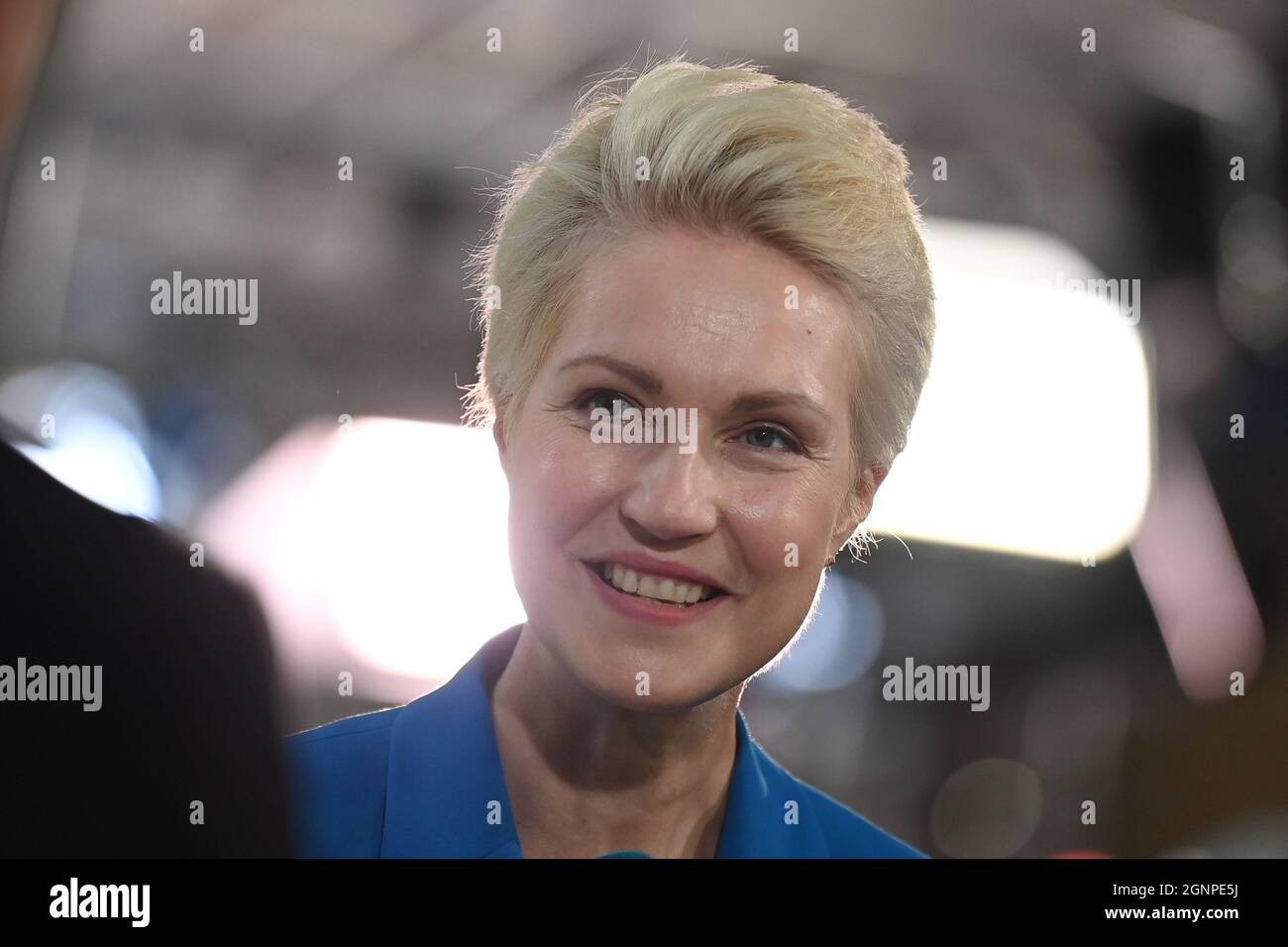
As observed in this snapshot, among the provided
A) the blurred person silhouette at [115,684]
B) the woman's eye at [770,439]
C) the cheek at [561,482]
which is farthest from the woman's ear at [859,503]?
the blurred person silhouette at [115,684]

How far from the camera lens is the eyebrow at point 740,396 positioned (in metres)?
1.48

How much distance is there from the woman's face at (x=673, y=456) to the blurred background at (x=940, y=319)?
0.80 ft

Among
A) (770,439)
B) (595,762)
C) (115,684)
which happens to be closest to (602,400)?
(770,439)

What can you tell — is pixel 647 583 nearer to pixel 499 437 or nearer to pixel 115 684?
pixel 499 437

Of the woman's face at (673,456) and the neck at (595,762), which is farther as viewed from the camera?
the neck at (595,762)

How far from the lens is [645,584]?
1.50 meters

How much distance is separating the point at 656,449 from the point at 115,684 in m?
0.77

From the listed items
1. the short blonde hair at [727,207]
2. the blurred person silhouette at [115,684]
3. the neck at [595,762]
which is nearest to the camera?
the blurred person silhouette at [115,684]

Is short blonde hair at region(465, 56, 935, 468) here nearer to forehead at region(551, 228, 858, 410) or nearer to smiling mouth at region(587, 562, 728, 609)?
forehead at region(551, 228, 858, 410)

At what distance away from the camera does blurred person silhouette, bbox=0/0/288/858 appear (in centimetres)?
108

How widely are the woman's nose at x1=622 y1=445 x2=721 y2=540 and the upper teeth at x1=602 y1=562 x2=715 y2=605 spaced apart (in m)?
0.06

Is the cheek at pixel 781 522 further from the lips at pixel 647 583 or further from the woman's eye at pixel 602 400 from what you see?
the woman's eye at pixel 602 400

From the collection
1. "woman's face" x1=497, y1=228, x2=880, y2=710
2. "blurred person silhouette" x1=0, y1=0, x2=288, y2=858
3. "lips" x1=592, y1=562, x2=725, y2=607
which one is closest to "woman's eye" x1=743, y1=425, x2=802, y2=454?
"woman's face" x1=497, y1=228, x2=880, y2=710
